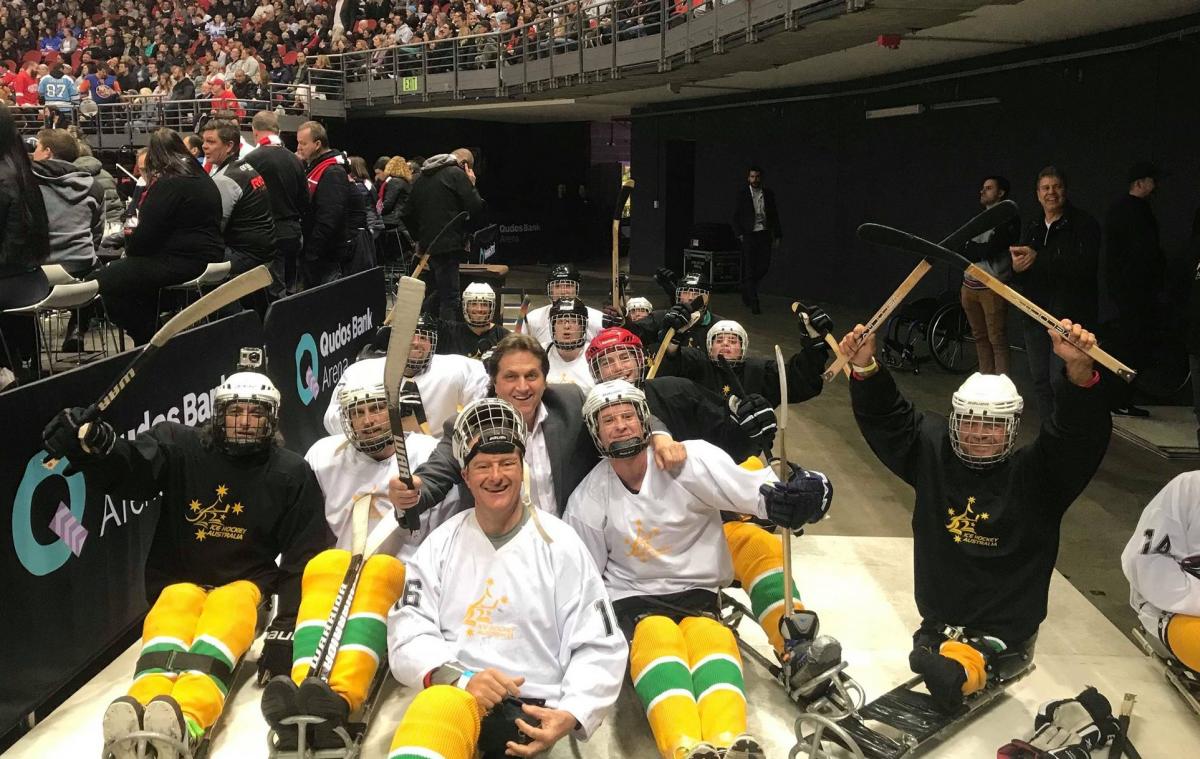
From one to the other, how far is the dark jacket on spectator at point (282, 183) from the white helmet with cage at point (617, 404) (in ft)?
13.8

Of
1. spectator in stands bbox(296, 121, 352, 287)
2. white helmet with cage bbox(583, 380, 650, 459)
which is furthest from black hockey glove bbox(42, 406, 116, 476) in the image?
spectator in stands bbox(296, 121, 352, 287)

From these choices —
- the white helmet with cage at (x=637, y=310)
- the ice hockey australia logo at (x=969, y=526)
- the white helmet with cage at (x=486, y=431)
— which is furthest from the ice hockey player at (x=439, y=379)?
the ice hockey australia logo at (x=969, y=526)

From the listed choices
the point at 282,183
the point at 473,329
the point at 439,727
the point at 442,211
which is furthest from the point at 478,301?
the point at 439,727

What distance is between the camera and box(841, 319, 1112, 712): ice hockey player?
352 cm

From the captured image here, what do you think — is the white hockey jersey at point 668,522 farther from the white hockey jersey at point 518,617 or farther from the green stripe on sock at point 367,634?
the green stripe on sock at point 367,634

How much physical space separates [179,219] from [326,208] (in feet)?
7.48

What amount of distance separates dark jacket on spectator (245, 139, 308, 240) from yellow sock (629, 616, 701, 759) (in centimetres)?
473

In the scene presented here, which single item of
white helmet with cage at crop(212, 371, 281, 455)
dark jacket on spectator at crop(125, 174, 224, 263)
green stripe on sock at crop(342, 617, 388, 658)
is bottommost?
green stripe on sock at crop(342, 617, 388, 658)

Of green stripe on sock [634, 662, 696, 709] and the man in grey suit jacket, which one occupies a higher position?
the man in grey suit jacket

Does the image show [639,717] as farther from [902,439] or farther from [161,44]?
[161,44]

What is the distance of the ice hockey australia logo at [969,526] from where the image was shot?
145 inches

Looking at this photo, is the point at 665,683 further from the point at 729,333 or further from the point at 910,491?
the point at 910,491

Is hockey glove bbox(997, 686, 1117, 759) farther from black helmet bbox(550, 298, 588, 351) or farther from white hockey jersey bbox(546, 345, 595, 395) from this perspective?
black helmet bbox(550, 298, 588, 351)

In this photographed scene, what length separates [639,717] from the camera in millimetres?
3719
